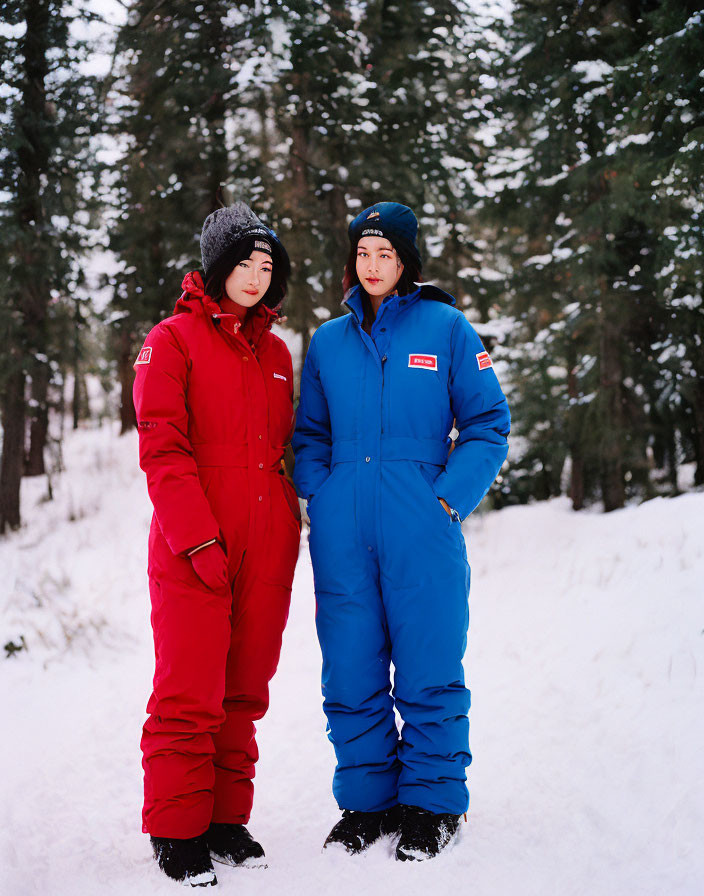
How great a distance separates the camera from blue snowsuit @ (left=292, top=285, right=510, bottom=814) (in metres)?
3.03

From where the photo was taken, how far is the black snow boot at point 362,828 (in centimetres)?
297

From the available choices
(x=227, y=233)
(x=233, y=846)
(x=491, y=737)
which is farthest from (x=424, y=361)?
(x=491, y=737)

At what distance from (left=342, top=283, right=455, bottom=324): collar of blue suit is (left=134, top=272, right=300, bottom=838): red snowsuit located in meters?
0.38

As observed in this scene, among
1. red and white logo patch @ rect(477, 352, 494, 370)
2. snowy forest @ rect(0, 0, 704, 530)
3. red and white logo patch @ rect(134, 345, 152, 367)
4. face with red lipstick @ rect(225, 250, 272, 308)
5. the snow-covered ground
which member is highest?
snowy forest @ rect(0, 0, 704, 530)

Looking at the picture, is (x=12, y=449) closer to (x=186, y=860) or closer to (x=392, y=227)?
(x=392, y=227)

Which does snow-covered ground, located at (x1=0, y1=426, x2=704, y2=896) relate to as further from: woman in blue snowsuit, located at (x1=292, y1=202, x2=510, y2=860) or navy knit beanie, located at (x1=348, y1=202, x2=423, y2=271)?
navy knit beanie, located at (x1=348, y1=202, x2=423, y2=271)

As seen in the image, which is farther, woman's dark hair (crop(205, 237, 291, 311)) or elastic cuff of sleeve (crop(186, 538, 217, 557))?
woman's dark hair (crop(205, 237, 291, 311))

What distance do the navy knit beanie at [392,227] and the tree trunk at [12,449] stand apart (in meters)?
10.1

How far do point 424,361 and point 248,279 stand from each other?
0.86 m

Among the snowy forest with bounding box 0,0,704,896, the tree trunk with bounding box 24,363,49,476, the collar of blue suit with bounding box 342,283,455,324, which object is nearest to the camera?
the collar of blue suit with bounding box 342,283,455,324

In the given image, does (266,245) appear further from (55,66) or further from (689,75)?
(55,66)

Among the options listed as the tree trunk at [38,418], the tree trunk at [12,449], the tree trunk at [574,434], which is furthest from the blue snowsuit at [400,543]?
the tree trunk at [12,449]

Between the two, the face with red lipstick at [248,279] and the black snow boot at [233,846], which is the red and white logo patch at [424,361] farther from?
the black snow boot at [233,846]

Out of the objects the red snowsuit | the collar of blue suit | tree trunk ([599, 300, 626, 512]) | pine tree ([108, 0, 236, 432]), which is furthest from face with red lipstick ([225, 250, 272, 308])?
tree trunk ([599, 300, 626, 512])
